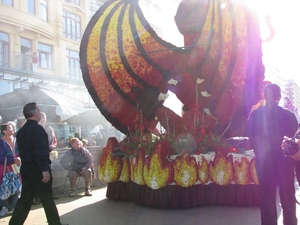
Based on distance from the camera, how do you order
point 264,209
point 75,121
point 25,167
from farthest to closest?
point 75,121, point 25,167, point 264,209

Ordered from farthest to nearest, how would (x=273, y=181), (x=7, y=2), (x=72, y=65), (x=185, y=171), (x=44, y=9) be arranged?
1. (x=72, y=65)
2. (x=44, y=9)
3. (x=7, y=2)
4. (x=185, y=171)
5. (x=273, y=181)

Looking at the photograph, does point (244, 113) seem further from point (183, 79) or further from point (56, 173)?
point (56, 173)

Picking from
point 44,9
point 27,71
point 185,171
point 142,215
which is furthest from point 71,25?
point 142,215

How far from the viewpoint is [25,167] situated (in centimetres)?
444

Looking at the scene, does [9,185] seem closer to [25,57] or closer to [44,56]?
[25,57]

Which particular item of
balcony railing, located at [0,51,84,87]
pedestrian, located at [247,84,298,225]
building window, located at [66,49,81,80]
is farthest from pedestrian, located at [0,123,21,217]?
building window, located at [66,49,81,80]

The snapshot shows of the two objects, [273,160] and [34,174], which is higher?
[273,160]

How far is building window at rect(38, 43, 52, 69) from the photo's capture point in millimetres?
23206

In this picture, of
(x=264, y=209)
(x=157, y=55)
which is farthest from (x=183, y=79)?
(x=264, y=209)

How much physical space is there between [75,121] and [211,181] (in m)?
9.13

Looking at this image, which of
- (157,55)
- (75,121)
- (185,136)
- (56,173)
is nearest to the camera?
(185,136)

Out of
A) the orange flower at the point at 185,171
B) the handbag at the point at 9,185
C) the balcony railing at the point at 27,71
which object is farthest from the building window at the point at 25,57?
the orange flower at the point at 185,171

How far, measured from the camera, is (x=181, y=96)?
7473mm

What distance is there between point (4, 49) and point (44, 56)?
354 cm
